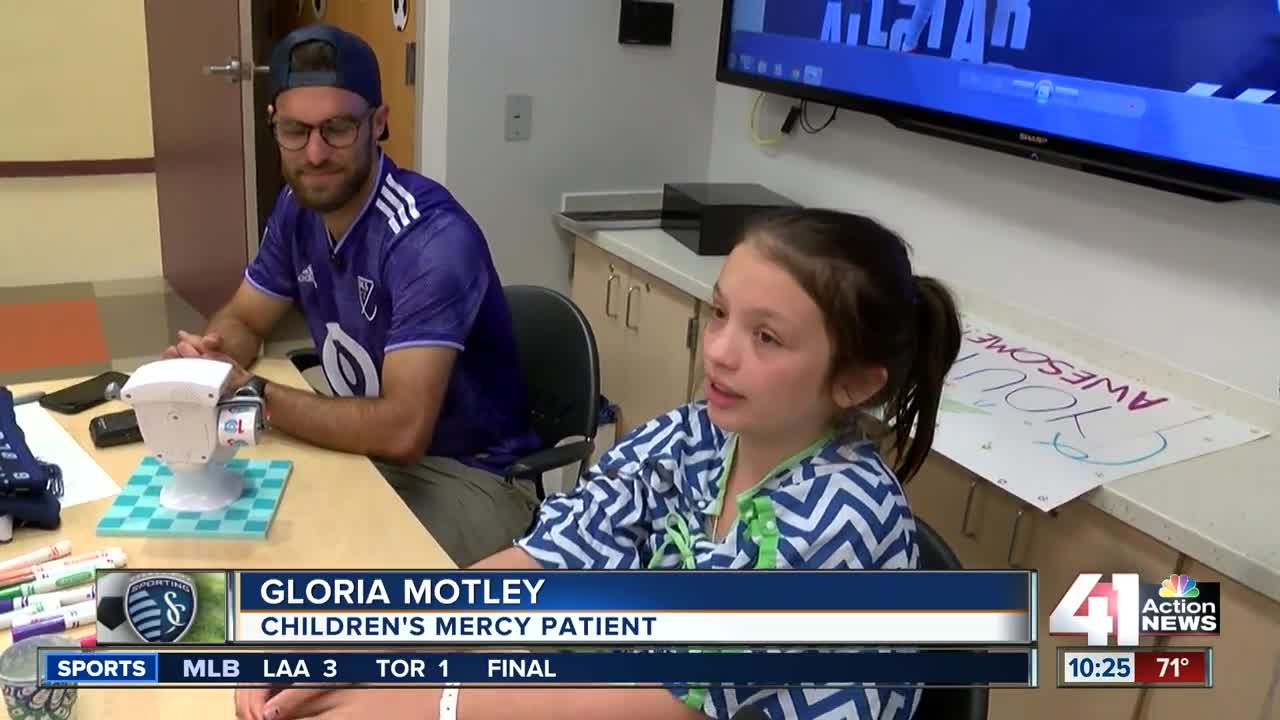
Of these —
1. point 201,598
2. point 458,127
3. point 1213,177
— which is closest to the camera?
point 201,598

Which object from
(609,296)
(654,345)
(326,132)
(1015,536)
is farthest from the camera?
(609,296)

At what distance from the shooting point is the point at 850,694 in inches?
39.4

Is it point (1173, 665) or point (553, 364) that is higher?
point (553, 364)

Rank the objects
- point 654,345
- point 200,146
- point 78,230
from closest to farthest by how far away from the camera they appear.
Result: point 654,345, point 200,146, point 78,230

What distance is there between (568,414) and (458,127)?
1.15 m

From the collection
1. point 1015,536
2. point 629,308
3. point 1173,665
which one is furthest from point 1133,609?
point 629,308

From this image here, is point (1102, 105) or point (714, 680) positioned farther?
point (1102, 105)

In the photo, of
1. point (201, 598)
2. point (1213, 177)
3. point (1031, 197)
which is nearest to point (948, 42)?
point (1031, 197)

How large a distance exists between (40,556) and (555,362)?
39.0 inches

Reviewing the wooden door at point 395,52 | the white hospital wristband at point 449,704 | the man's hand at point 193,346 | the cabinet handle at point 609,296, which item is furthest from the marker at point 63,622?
the wooden door at point 395,52

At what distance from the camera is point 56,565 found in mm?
1136

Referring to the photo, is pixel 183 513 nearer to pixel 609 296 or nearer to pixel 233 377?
pixel 233 377

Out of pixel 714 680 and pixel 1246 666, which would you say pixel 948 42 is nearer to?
pixel 1246 666

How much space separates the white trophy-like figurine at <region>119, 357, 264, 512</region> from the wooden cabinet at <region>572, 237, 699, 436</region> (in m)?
1.32
